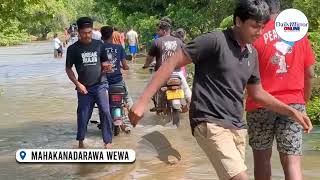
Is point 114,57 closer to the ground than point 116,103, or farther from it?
farther from it

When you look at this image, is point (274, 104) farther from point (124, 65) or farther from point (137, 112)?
point (124, 65)

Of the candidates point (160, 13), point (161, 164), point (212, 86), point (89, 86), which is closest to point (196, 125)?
point (212, 86)

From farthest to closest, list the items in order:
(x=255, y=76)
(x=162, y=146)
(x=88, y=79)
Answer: (x=162, y=146)
(x=88, y=79)
(x=255, y=76)

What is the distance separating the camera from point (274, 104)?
4.70 meters

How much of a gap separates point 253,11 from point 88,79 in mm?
4455

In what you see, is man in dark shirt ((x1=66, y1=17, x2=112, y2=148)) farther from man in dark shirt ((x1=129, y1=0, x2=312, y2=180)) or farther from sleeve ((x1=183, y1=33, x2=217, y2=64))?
sleeve ((x1=183, y1=33, x2=217, y2=64))

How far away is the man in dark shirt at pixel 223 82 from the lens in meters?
4.12

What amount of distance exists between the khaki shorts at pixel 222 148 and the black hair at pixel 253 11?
0.79m

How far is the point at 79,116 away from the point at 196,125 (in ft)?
14.5

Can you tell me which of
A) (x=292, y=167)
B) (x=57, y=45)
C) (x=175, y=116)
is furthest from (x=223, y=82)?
(x=57, y=45)

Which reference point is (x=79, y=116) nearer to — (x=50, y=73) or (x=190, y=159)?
(x=190, y=159)

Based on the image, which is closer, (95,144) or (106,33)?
(95,144)

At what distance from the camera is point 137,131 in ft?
33.3

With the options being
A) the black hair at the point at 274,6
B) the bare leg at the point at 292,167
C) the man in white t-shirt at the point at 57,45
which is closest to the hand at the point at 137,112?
the bare leg at the point at 292,167
